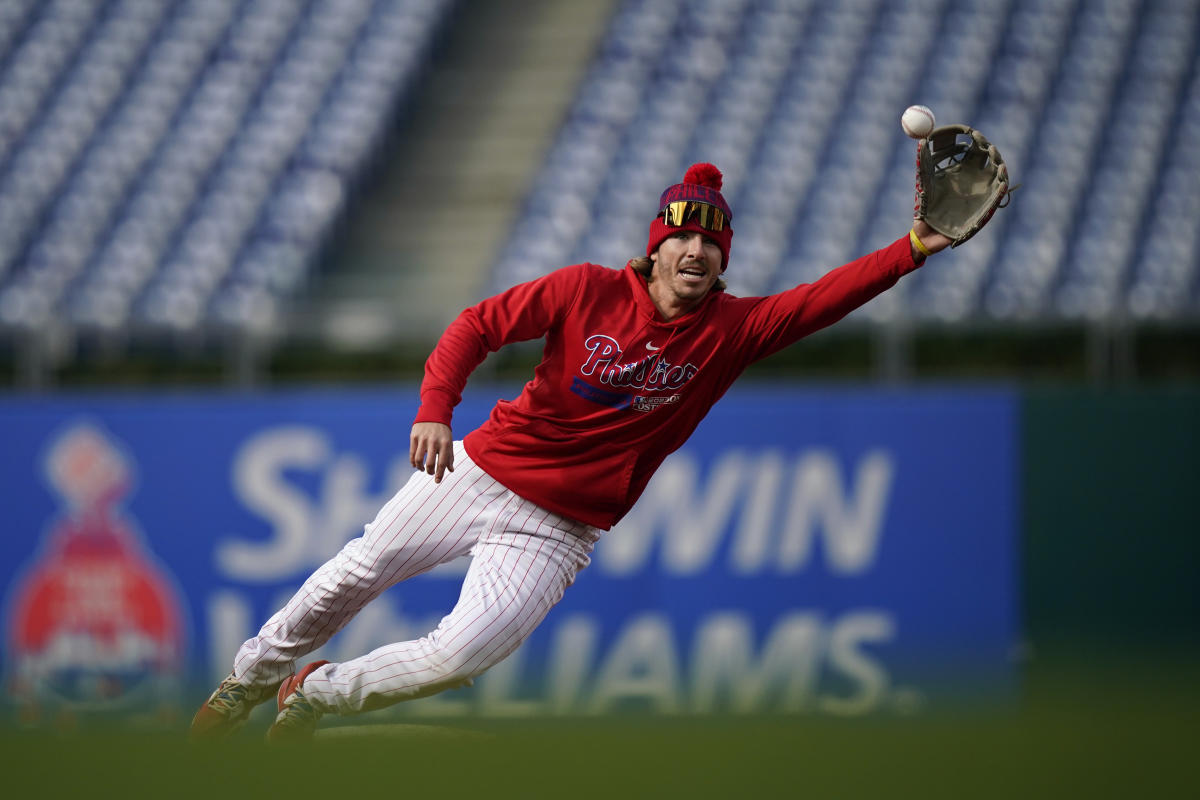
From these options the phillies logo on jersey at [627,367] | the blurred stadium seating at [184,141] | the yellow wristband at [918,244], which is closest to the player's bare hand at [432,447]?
the phillies logo on jersey at [627,367]

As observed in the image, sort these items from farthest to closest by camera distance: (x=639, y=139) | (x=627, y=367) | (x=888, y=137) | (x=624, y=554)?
(x=639, y=139) < (x=888, y=137) < (x=624, y=554) < (x=627, y=367)

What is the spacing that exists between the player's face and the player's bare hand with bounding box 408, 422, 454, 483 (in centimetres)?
78

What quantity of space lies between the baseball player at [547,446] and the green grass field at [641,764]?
0.28 m

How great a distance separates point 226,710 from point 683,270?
189 cm

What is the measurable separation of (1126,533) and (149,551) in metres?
5.32

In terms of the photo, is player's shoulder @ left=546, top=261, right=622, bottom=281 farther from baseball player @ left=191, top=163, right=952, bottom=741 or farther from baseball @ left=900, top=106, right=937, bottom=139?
baseball @ left=900, top=106, right=937, bottom=139

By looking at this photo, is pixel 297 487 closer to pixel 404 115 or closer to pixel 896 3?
pixel 404 115

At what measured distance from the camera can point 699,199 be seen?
13.0 feet

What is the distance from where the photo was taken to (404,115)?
45.4 feet

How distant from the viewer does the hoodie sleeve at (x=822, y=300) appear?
387cm

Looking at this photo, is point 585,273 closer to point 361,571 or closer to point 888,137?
point 361,571

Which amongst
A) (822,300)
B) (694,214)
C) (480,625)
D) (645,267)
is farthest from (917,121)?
(480,625)

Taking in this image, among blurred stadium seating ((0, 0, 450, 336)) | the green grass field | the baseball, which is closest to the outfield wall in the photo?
blurred stadium seating ((0, 0, 450, 336))

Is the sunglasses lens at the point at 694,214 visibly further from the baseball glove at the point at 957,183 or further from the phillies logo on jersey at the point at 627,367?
the baseball glove at the point at 957,183
